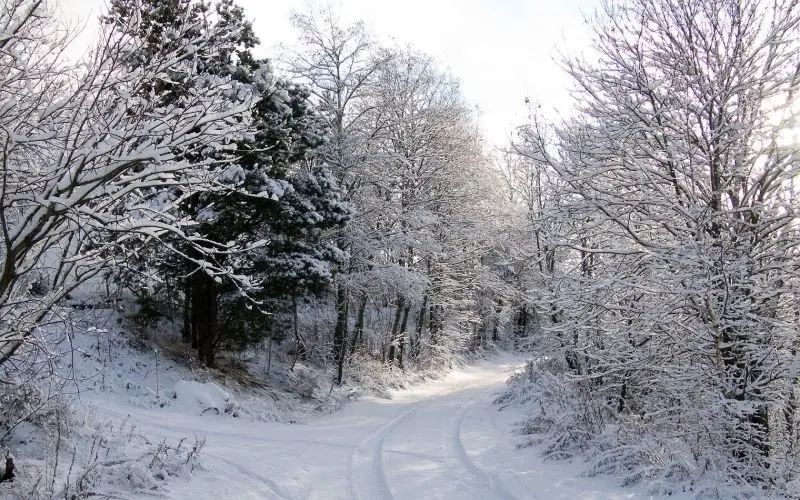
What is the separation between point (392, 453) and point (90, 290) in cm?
1042

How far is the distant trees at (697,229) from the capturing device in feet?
20.6

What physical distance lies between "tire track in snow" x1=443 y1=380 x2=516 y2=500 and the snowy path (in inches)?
0.6

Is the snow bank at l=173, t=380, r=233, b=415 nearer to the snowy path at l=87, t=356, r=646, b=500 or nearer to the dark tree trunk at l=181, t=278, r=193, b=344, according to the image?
the snowy path at l=87, t=356, r=646, b=500

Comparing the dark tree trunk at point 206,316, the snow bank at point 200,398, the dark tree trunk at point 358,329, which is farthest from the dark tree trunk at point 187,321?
the dark tree trunk at point 358,329

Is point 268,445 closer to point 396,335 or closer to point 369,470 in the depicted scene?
point 369,470

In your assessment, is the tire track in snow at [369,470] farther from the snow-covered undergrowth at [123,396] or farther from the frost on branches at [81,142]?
the frost on branches at [81,142]

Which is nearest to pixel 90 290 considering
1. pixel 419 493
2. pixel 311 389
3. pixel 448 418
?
pixel 311 389

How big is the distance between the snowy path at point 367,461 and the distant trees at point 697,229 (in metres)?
1.38

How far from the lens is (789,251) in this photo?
21.2 feet

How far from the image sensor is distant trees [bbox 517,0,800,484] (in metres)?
6.27

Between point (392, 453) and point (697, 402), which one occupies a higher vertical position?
point (697, 402)

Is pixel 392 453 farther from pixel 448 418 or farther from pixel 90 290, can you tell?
pixel 90 290

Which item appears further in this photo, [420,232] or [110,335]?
[420,232]

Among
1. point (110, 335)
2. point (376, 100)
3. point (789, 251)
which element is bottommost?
point (110, 335)
